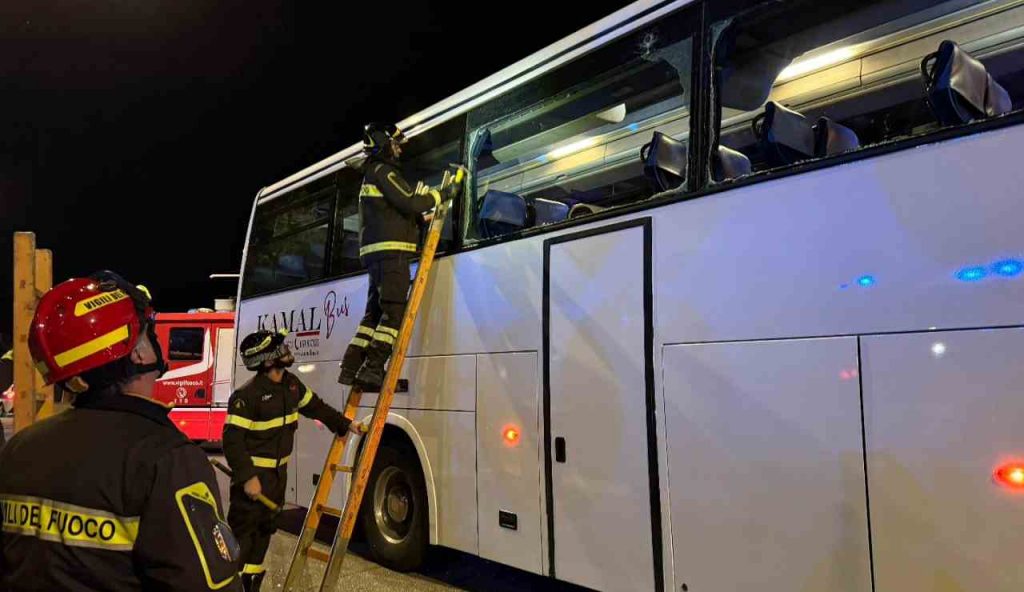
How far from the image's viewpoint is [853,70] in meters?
4.19

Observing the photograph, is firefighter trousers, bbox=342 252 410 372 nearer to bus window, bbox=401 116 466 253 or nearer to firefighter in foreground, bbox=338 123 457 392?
firefighter in foreground, bbox=338 123 457 392

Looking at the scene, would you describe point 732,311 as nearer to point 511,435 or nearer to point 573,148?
point 511,435

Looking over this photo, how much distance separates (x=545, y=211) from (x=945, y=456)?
327 centimetres

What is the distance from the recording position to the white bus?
2639 mm

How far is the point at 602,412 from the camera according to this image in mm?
3842

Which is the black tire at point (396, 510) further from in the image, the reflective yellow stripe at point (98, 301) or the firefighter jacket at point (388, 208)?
the reflective yellow stripe at point (98, 301)

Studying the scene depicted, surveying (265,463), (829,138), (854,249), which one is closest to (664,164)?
(829,138)

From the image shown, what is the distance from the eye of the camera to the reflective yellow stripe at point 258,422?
4703 millimetres

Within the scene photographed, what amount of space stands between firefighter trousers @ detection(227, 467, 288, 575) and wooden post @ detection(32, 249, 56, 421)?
1.65m

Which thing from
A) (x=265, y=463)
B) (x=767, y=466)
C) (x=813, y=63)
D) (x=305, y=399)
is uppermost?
(x=813, y=63)

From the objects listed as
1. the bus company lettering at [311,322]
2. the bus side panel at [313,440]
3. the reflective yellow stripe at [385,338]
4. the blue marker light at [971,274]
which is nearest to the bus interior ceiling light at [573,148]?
the reflective yellow stripe at [385,338]

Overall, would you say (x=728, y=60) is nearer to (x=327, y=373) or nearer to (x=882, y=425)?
(x=882, y=425)

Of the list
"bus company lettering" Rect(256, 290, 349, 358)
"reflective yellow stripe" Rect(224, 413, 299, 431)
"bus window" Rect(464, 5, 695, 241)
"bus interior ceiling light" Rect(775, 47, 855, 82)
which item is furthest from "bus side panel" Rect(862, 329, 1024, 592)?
"bus company lettering" Rect(256, 290, 349, 358)

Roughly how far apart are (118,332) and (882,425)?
2.69m
